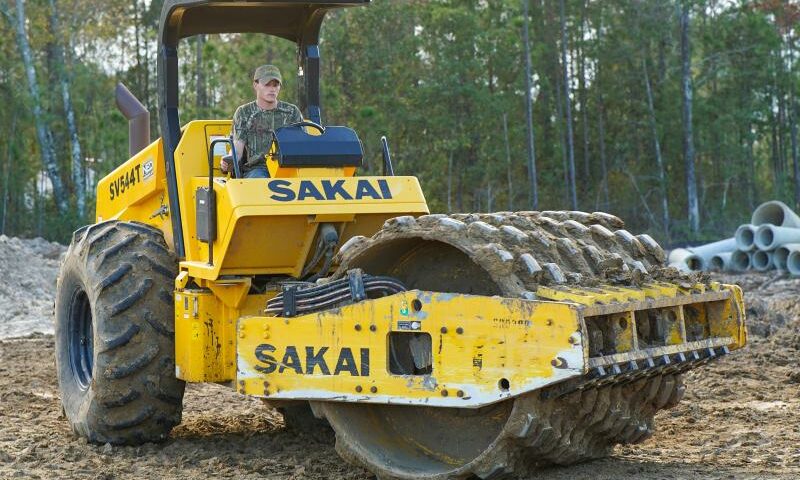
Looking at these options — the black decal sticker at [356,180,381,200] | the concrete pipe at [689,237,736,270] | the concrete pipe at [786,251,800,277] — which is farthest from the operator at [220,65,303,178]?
the concrete pipe at [689,237,736,270]

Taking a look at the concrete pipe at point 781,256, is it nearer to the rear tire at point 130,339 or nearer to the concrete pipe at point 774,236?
the concrete pipe at point 774,236

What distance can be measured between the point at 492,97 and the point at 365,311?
87.7 ft

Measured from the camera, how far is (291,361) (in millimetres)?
5711

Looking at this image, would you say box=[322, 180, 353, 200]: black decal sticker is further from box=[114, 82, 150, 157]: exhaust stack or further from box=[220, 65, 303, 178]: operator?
box=[114, 82, 150, 157]: exhaust stack

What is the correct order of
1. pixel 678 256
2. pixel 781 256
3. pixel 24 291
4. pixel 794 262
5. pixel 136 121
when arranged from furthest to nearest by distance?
pixel 678 256 → pixel 781 256 → pixel 794 262 → pixel 24 291 → pixel 136 121

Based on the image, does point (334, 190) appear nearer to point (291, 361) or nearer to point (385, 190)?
point (385, 190)

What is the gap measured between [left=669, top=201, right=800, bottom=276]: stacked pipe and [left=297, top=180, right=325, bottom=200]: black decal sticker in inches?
474

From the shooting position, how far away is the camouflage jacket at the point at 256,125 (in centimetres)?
675

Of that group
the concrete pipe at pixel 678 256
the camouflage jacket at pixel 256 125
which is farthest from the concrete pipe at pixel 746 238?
the camouflage jacket at pixel 256 125

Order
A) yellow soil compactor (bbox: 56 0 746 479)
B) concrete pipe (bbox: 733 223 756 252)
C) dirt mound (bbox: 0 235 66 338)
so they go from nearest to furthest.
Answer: yellow soil compactor (bbox: 56 0 746 479), dirt mound (bbox: 0 235 66 338), concrete pipe (bbox: 733 223 756 252)

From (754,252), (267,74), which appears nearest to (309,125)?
(267,74)

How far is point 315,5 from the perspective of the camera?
7.16 meters

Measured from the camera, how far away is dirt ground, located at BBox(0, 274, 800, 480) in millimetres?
5844

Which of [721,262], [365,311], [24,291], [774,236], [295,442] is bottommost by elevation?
[295,442]
